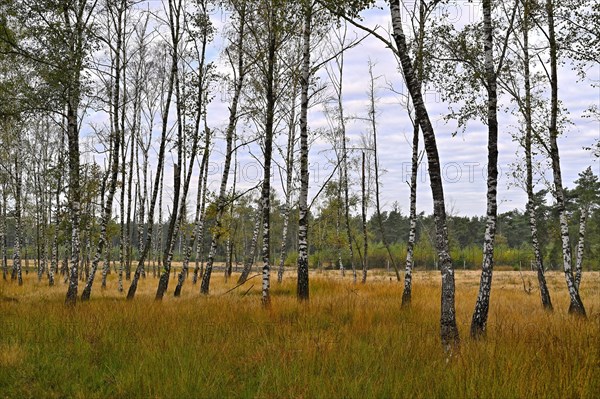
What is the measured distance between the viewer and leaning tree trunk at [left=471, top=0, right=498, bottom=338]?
6914 millimetres

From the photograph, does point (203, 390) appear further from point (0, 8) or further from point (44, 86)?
point (0, 8)

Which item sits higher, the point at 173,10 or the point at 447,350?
the point at 173,10

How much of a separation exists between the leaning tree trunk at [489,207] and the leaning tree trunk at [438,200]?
4.68 ft

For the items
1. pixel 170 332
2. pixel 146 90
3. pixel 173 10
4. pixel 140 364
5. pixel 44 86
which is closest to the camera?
pixel 140 364

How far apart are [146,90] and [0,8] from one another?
43.2 feet

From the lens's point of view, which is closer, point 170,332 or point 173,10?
point 170,332

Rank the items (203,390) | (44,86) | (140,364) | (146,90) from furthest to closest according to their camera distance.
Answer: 1. (146,90)
2. (44,86)
3. (140,364)
4. (203,390)

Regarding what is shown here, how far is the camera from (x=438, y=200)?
6027mm

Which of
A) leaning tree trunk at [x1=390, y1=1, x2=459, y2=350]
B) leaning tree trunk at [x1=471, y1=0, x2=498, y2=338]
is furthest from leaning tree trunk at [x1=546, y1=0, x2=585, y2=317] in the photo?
leaning tree trunk at [x1=390, y1=1, x2=459, y2=350]

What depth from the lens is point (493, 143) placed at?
706 centimetres

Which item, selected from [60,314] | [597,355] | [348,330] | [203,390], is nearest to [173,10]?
[60,314]

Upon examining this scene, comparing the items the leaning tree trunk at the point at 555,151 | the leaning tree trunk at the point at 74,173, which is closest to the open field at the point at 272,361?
the leaning tree trunk at the point at 74,173

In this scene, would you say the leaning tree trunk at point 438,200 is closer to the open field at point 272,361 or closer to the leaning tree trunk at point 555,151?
the open field at point 272,361

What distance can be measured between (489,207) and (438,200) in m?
1.77
